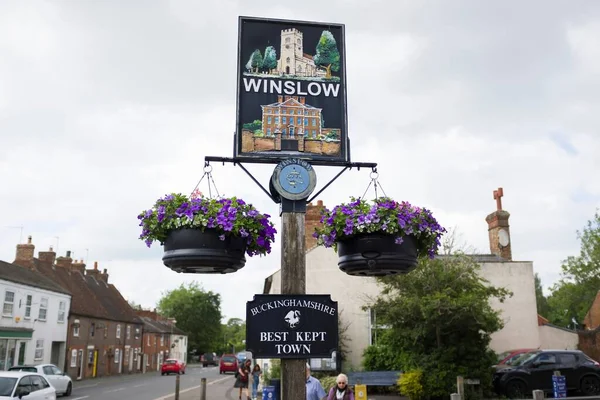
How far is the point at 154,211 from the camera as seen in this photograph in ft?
14.5

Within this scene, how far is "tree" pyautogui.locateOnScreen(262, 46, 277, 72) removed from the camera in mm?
4957

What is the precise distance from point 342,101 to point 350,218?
1.20m

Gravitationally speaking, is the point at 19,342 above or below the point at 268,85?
below

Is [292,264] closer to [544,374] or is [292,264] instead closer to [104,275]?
[544,374]

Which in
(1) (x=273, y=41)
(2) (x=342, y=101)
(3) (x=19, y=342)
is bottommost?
(3) (x=19, y=342)

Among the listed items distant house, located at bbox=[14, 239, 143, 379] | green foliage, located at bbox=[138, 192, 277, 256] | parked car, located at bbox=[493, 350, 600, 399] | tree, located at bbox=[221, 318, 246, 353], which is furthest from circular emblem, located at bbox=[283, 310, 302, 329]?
tree, located at bbox=[221, 318, 246, 353]

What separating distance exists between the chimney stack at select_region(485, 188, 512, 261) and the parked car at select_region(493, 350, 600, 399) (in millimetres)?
7910

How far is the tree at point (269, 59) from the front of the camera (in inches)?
195

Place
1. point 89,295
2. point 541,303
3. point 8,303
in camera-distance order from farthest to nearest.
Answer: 1. point 541,303
2. point 89,295
3. point 8,303

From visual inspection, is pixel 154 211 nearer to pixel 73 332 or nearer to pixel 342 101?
pixel 342 101

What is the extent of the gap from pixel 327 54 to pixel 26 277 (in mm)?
32737

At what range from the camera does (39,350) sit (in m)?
33.0

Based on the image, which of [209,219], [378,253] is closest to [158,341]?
[209,219]

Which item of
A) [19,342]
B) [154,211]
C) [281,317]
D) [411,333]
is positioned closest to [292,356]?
[281,317]
